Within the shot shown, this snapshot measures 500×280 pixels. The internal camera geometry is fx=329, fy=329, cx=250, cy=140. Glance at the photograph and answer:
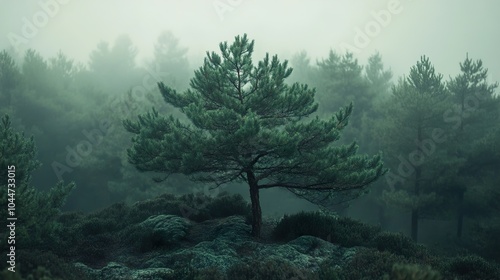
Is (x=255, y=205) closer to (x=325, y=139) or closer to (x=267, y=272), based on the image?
(x=325, y=139)

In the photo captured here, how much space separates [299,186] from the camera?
12047mm

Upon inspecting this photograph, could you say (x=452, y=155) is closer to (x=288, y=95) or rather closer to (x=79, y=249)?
(x=288, y=95)

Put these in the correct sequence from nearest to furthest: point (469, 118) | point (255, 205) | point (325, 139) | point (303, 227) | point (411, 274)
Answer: point (411, 274)
point (325, 139)
point (255, 205)
point (303, 227)
point (469, 118)

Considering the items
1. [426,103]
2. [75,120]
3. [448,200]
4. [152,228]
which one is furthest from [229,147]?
[75,120]

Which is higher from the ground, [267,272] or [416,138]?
[416,138]

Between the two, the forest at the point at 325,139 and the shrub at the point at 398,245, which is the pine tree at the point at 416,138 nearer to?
the forest at the point at 325,139

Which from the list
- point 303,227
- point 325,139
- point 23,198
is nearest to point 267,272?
point 303,227

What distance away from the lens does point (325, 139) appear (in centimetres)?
1109

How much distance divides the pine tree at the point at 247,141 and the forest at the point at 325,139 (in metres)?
0.07

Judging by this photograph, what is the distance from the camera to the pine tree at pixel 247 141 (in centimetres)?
1019

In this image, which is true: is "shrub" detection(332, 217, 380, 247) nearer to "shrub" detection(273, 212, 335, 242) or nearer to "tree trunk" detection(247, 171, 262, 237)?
"shrub" detection(273, 212, 335, 242)

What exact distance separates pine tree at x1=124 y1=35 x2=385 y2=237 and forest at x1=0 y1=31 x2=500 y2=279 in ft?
0.24

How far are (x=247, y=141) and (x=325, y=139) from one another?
2.91 m

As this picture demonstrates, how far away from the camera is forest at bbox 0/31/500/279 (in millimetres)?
11211
